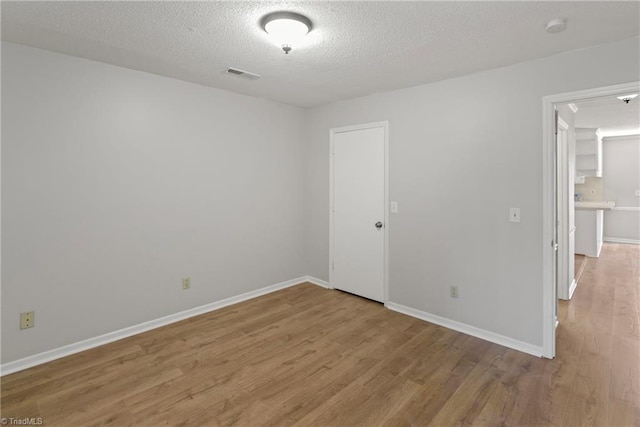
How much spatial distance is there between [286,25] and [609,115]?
5.63 m

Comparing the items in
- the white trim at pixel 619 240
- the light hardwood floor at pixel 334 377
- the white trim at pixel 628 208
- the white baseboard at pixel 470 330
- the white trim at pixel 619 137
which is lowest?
the light hardwood floor at pixel 334 377

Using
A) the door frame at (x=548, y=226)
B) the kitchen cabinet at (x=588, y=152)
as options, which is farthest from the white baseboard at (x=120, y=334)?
the kitchen cabinet at (x=588, y=152)

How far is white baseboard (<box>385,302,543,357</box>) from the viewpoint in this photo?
284 cm

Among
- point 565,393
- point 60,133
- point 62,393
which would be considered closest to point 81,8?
point 60,133

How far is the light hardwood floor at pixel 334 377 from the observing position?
2.07 m

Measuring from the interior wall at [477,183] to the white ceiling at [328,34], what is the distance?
0.20m

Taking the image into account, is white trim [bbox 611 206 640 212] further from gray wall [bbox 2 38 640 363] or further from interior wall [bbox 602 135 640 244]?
gray wall [bbox 2 38 640 363]

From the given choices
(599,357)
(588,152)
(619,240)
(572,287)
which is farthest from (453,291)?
(619,240)

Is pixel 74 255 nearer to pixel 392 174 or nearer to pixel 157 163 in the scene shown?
pixel 157 163

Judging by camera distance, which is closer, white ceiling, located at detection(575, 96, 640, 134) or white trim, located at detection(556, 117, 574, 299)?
white trim, located at detection(556, 117, 574, 299)

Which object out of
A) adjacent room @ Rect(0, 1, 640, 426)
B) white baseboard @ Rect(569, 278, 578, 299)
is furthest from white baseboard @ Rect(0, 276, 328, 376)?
white baseboard @ Rect(569, 278, 578, 299)

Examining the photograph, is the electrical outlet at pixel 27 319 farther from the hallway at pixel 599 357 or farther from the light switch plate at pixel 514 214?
the light switch plate at pixel 514 214

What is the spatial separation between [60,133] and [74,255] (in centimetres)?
104

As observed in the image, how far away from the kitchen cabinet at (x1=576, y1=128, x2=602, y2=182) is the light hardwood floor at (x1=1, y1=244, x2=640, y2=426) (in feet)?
15.4
